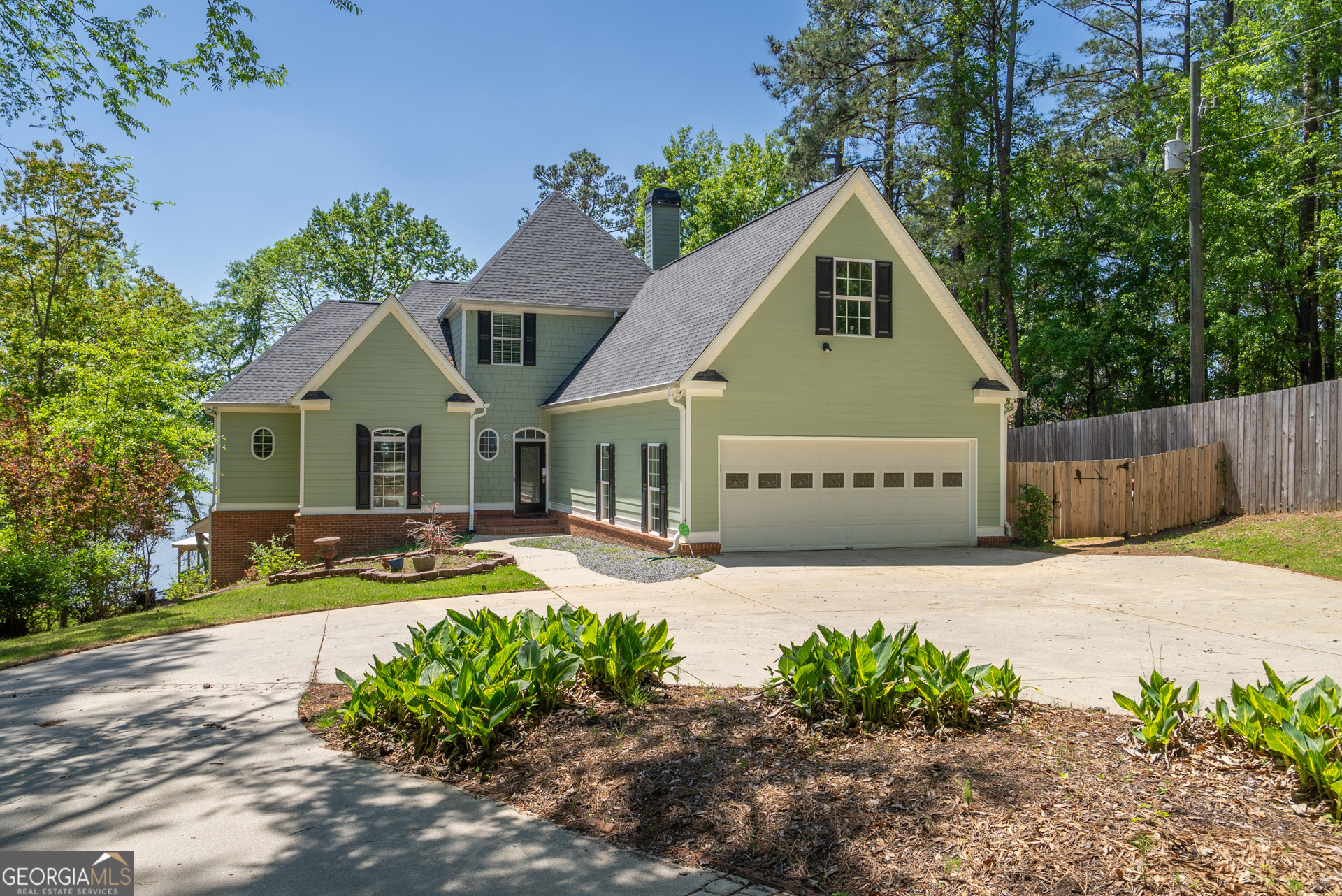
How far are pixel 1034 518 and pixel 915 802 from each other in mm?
14425

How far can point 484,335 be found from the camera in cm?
2248

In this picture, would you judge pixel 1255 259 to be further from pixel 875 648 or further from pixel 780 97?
pixel 875 648

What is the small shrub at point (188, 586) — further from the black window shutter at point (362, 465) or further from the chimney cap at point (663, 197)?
the chimney cap at point (663, 197)

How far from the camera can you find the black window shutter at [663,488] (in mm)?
15648

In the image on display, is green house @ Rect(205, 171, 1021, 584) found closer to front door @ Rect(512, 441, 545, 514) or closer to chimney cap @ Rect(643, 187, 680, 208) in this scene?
front door @ Rect(512, 441, 545, 514)

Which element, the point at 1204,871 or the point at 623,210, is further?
the point at 623,210

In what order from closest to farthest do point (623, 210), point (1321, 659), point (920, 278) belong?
point (1321, 659) → point (920, 278) → point (623, 210)

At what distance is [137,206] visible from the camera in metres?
25.5

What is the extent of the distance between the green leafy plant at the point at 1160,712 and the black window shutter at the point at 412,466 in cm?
1708

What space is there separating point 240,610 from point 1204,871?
35.4ft

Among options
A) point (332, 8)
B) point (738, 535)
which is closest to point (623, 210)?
point (738, 535)

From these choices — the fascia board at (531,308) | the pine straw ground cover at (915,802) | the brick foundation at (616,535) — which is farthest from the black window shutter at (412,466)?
the pine straw ground cover at (915,802)

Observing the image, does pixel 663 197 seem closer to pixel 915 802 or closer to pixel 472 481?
pixel 472 481

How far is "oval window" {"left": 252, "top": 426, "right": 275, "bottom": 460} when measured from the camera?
20125 mm
